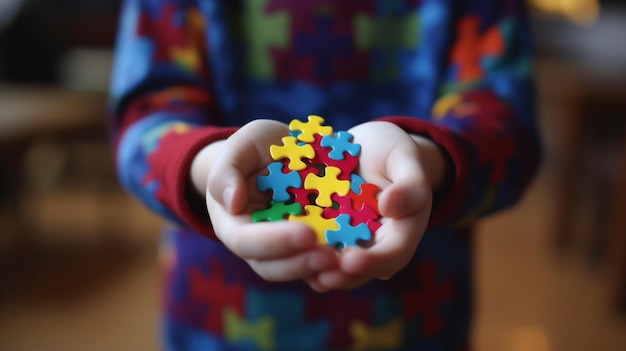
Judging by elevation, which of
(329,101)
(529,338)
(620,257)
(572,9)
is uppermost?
(572,9)

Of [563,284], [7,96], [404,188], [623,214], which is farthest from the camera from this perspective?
[7,96]

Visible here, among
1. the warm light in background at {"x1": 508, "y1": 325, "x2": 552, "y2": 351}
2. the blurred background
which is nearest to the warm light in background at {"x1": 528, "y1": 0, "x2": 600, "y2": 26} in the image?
the blurred background

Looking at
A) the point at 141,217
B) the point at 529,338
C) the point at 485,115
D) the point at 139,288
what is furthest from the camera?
the point at 141,217

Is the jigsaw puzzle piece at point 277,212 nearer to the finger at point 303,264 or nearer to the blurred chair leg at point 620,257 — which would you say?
the finger at point 303,264

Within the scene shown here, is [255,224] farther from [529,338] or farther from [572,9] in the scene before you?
[572,9]

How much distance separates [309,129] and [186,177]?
7 cm

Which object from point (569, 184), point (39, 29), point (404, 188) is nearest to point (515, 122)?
point (404, 188)

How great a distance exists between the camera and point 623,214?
127cm

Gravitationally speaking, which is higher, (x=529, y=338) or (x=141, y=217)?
(x=141, y=217)

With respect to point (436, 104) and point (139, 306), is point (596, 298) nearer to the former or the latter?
point (139, 306)

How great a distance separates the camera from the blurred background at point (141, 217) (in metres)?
1.22

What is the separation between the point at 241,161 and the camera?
0.72ft

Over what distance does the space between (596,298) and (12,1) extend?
1.72 meters

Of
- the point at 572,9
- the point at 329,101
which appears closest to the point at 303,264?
the point at 329,101
